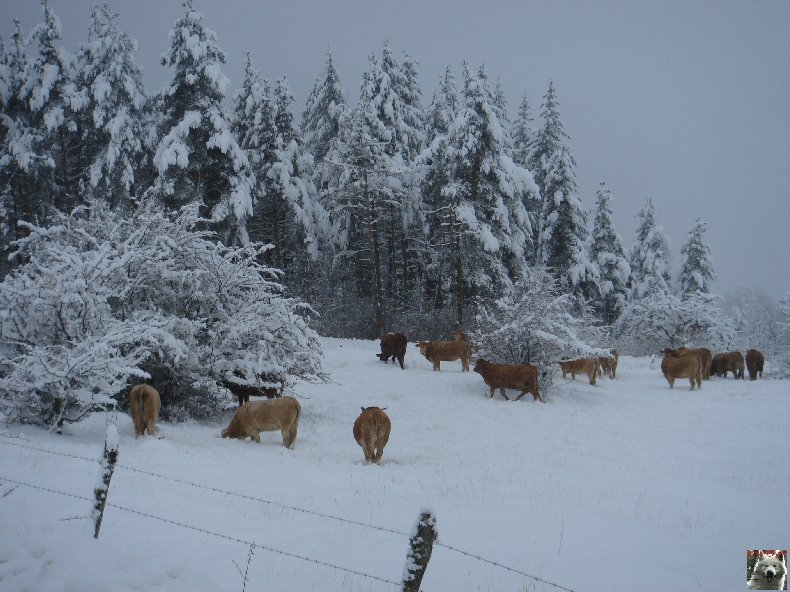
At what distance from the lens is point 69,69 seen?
2525 cm

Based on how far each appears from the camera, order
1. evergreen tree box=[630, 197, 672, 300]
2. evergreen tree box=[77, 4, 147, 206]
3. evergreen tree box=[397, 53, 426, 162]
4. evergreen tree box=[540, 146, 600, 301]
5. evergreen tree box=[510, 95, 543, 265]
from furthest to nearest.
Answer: evergreen tree box=[630, 197, 672, 300]
evergreen tree box=[510, 95, 543, 265]
evergreen tree box=[397, 53, 426, 162]
evergreen tree box=[540, 146, 600, 301]
evergreen tree box=[77, 4, 147, 206]

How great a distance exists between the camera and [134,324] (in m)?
9.35

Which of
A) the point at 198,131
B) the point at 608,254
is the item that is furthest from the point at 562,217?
the point at 198,131

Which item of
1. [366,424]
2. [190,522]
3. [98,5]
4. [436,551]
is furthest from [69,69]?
[436,551]

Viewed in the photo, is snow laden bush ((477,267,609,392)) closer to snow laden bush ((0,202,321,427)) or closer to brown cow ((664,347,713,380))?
brown cow ((664,347,713,380))

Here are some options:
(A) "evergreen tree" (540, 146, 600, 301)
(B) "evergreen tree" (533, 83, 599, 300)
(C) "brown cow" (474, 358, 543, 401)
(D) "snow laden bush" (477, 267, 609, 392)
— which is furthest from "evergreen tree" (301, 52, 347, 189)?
(C) "brown cow" (474, 358, 543, 401)

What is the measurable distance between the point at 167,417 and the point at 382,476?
5286 mm

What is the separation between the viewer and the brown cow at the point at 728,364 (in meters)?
19.2

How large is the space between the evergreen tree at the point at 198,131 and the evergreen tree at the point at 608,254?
2461cm

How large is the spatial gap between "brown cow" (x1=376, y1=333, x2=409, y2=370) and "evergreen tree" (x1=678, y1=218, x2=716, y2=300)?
2587 cm

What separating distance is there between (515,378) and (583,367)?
4.18 metres

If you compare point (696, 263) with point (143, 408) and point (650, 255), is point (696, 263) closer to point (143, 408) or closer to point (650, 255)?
point (650, 255)

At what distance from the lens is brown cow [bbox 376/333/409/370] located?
18.4 m

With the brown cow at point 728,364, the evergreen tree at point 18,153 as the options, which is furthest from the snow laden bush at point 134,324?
the brown cow at point 728,364
